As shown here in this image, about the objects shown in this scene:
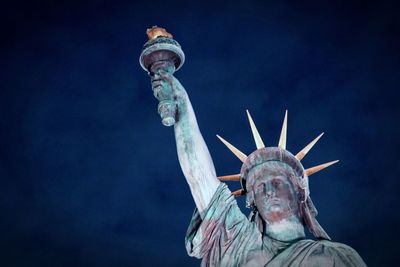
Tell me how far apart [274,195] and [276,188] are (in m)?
0.15

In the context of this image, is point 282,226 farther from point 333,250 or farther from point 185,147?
point 185,147

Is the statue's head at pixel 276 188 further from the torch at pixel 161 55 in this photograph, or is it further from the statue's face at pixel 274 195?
the torch at pixel 161 55

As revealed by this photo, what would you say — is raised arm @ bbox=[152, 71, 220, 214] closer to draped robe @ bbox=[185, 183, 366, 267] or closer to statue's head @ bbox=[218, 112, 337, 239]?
draped robe @ bbox=[185, 183, 366, 267]

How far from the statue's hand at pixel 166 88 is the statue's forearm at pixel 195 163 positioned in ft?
1.22

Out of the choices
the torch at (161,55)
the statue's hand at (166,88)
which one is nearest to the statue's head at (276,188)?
the statue's hand at (166,88)

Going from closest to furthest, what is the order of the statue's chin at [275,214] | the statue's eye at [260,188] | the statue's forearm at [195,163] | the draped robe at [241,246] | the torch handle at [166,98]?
the draped robe at [241,246]
the statue's forearm at [195,163]
the torch handle at [166,98]
the statue's chin at [275,214]
the statue's eye at [260,188]

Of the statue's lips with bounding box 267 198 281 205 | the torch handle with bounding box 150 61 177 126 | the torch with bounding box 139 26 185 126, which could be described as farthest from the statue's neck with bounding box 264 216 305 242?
the torch with bounding box 139 26 185 126

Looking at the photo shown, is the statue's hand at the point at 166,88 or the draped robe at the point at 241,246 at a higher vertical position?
the statue's hand at the point at 166,88

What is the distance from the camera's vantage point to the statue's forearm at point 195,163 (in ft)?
26.1

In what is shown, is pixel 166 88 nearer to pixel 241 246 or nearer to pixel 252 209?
pixel 252 209

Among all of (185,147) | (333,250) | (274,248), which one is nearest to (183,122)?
(185,147)

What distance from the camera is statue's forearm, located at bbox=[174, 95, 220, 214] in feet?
26.1

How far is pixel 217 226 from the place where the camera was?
Result: 25.5 ft

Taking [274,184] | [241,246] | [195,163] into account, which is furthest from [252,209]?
[195,163]
